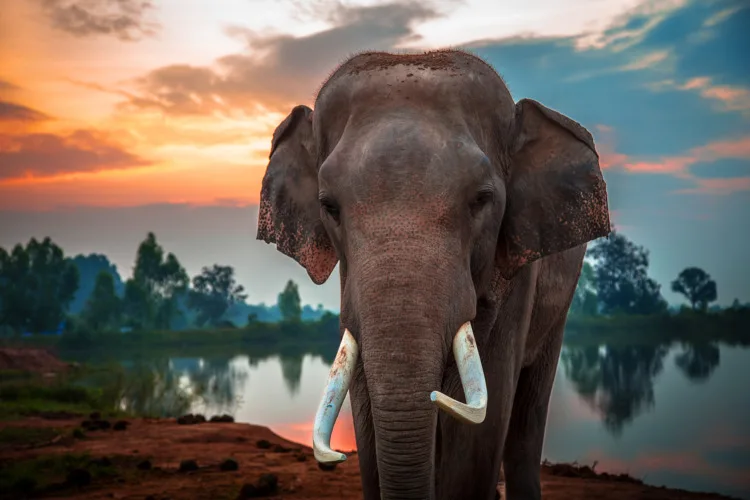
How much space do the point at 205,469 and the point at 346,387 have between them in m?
7.32

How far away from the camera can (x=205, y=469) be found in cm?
1163

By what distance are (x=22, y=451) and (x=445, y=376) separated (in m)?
9.87

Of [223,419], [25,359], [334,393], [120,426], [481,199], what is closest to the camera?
[334,393]

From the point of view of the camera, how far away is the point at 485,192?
5.16 metres

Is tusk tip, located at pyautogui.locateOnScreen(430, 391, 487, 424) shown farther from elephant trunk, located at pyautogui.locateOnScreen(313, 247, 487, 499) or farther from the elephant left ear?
the elephant left ear

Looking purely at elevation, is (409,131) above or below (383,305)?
above

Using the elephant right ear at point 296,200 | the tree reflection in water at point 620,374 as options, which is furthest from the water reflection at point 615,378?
the elephant right ear at point 296,200

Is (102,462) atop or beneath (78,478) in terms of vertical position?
atop

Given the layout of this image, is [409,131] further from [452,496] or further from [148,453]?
[148,453]

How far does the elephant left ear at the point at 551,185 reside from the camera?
5969 mm

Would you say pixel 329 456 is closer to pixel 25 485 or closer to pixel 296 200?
pixel 296 200

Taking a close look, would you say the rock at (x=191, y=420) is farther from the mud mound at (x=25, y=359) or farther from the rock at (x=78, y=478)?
the mud mound at (x=25, y=359)

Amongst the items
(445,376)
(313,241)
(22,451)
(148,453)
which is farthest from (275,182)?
(22,451)

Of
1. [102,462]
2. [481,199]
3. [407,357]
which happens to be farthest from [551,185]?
[102,462]
